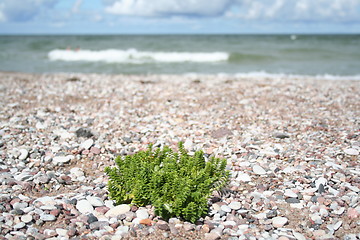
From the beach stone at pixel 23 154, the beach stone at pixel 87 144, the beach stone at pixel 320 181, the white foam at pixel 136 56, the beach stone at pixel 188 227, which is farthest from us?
the white foam at pixel 136 56

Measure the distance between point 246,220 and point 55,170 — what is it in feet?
10.4

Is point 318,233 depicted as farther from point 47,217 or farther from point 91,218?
point 47,217

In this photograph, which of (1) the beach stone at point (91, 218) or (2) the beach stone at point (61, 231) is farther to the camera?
(1) the beach stone at point (91, 218)

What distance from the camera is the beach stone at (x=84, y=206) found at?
153 inches

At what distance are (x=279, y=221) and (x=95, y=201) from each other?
2.27 metres

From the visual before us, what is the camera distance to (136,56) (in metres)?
33.3

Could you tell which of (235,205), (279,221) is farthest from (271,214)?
(235,205)

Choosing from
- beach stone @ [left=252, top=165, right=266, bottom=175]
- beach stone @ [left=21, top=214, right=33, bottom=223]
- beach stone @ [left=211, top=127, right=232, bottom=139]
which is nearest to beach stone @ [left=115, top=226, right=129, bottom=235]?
beach stone @ [left=21, top=214, right=33, bottom=223]

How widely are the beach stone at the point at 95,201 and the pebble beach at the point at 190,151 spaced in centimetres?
Answer: 1

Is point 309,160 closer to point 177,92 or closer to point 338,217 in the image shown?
point 338,217

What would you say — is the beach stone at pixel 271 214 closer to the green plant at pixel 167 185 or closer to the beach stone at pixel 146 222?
the green plant at pixel 167 185

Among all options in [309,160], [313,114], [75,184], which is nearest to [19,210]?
[75,184]

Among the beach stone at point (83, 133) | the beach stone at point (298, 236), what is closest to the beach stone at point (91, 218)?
the beach stone at point (298, 236)

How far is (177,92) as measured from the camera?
10.4 meters
